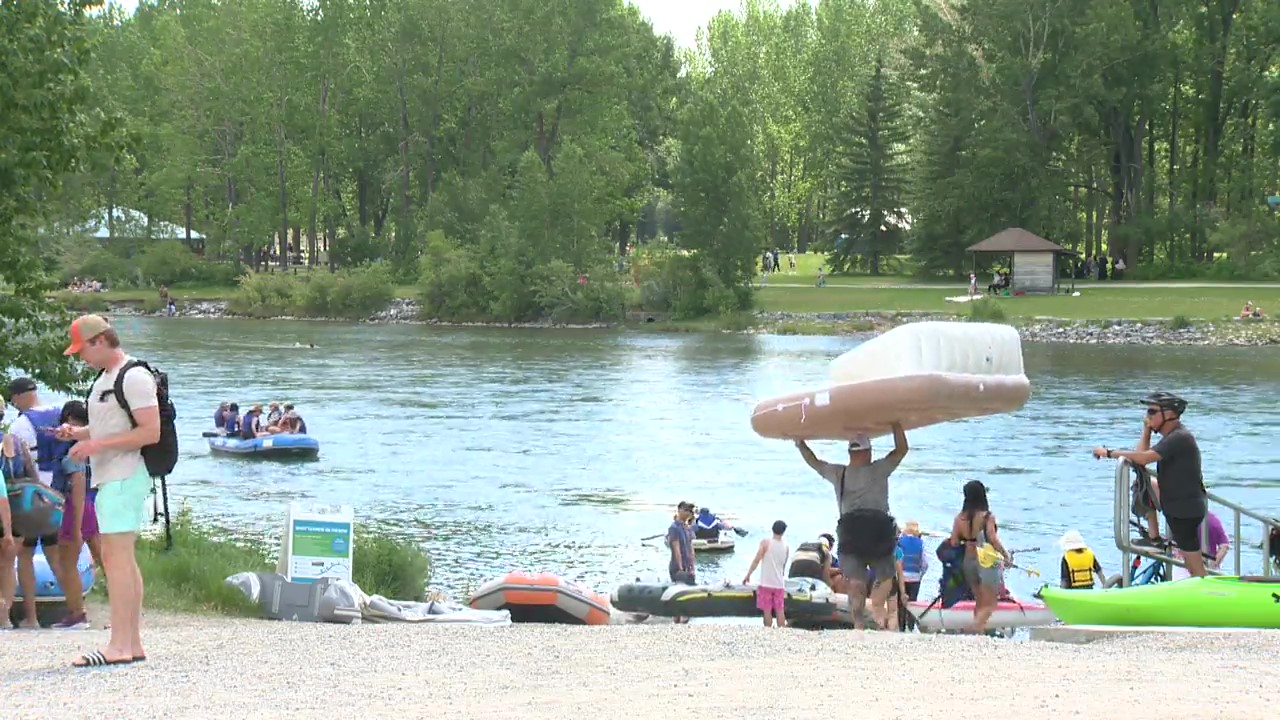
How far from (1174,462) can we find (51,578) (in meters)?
8.01

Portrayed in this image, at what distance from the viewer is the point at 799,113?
101m

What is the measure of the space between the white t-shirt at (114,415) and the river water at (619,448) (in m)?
10.6

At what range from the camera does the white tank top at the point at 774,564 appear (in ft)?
46.6

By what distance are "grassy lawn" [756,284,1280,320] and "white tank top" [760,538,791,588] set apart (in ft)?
163

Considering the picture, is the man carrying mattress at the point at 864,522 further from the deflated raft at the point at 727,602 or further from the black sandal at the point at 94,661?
the black sandal at the point at 94,661

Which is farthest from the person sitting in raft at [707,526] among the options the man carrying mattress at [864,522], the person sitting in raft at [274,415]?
the person sitting in raft at [274,415]

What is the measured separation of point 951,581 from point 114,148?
969 centimetres

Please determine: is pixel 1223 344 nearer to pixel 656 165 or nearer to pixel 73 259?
pixel 656 165

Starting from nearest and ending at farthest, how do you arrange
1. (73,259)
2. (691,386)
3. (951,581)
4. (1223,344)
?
(951,581) → (691,386) → (1223,344) → (73,259)

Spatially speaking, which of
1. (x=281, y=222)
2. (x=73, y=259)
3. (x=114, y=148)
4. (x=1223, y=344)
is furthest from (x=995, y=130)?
(x=114, y=148)

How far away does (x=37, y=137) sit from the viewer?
16.0m

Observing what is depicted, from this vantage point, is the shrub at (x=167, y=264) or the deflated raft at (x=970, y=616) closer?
the deflated raft at (x=970, y=616)

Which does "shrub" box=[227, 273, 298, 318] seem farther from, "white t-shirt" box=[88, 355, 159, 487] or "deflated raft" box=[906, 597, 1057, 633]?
"white t-shirt" box=[88, 355, 159, 487]

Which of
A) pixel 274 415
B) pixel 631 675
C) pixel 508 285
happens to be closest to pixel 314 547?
pixel 631 675
